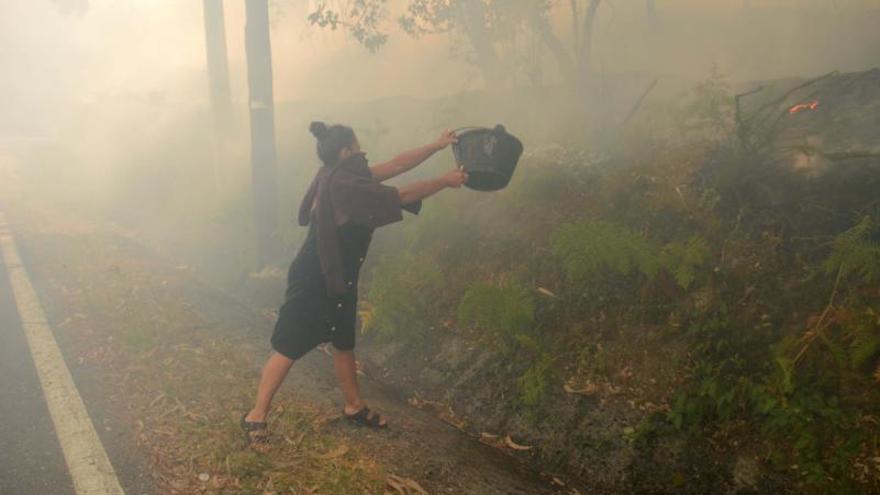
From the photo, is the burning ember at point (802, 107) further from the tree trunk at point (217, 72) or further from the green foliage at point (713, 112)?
the tree trunk at point (217, 72)

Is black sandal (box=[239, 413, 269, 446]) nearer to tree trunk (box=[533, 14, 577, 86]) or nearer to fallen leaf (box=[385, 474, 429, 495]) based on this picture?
fallen leaf (box=[385, 474, 429, 495])

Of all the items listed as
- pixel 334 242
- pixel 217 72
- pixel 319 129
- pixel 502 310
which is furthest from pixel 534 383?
pixel 217 72

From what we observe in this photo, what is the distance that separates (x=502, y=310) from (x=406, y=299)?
121 centimetres

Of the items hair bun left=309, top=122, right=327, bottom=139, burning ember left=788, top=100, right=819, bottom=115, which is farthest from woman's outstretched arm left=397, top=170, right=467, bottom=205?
burning ember left=788, top=100, right=819, bottom=115

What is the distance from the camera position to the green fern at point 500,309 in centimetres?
524

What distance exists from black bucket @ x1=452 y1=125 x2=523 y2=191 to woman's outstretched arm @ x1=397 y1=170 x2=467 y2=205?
9.2 inches

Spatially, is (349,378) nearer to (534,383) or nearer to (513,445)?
(513,445)

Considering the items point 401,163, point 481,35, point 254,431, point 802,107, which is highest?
point 481,35

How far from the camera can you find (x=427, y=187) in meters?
4.09

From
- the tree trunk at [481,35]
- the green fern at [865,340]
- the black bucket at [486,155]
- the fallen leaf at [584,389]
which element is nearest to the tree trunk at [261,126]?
the tree trunk at [481,35]

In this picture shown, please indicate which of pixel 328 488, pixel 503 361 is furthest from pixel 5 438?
pixel 503 361

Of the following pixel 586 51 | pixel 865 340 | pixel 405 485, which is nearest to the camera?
pixel 405 485

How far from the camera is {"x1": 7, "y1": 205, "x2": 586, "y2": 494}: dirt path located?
3.81 metres

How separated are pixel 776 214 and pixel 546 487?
290 cm
